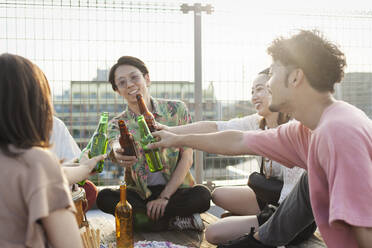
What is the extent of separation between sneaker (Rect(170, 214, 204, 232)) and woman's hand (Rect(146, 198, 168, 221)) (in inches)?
5.2

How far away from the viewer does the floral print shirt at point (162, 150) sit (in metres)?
3.46

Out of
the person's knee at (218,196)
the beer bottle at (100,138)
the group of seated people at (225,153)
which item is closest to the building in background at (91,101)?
the group of seated people at (225,153)

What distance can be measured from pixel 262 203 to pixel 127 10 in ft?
Result: 8.60

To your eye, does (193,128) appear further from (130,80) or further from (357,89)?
(357,89)

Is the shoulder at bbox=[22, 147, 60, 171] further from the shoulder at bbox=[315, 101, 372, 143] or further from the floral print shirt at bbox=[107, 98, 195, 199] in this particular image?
the floral print shirt at bbox=[107, 98, 195, 199]

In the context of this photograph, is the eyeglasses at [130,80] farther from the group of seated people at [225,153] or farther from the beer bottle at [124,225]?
the beer bottle at [124,225]

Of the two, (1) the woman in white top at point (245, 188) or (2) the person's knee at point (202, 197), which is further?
(2) the person's knee at point (202, 197)

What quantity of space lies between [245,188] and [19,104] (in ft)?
8.74

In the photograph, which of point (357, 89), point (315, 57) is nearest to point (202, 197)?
point (315, 57)

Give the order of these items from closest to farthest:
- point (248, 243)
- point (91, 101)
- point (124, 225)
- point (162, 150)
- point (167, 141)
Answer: point (248, 243) < point (167, 141) < point (124, 225) < point (162, 150) < point (91, 101)

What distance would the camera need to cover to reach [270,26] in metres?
4.80

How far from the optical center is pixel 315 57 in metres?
2.06

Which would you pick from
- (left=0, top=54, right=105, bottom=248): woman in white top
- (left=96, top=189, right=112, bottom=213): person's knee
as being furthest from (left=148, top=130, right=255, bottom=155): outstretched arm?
(left=0, top=54, right=105, bottom=248): woman in white top

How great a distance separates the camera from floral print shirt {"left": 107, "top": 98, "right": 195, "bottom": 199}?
11.3 ft
